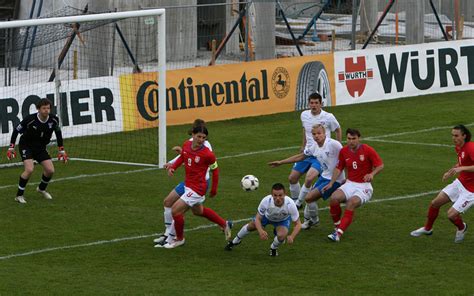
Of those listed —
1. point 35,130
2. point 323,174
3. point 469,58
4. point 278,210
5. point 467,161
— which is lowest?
point 278,210

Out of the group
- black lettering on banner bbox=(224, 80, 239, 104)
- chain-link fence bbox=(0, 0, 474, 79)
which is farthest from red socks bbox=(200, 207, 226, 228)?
black lettering on banner bbox=(224, 80, 239, 104)

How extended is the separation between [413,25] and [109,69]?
12698mm

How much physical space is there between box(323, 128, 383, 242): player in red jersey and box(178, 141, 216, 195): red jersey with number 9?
2.09m

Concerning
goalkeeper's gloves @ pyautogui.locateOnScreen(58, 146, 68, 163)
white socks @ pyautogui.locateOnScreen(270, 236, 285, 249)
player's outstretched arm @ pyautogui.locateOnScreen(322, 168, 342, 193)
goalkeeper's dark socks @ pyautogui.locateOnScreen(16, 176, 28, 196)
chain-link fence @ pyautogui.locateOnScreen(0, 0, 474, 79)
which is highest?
chain-link fence @ pyautogui.locateOnScreen(0, 0, 474, 79)

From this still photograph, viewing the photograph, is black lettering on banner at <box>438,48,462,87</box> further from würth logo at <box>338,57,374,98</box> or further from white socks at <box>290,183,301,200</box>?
white socks at <box>290,183,301,200</box>

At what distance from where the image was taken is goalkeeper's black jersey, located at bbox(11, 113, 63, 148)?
64.3ft

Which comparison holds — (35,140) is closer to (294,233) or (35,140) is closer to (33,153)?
(33,153)

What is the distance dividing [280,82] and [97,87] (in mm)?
5998

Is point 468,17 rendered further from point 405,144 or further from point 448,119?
point 405,144

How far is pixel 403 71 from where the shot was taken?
3331 centimetres

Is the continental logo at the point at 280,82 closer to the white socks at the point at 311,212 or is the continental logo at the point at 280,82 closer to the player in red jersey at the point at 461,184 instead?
the white socks at the point at 311,212

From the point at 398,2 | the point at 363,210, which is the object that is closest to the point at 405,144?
the point at 363,210

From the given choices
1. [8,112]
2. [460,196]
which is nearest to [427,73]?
[8,112]

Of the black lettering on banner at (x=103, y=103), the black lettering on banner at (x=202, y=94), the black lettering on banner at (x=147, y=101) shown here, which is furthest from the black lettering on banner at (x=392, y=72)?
the black lettering on banner at (x=103, y=103)
